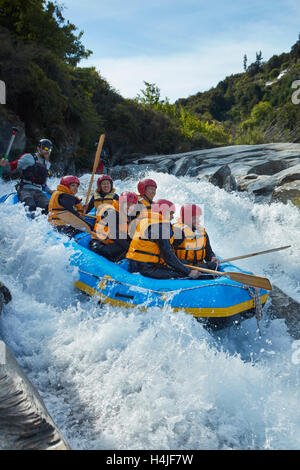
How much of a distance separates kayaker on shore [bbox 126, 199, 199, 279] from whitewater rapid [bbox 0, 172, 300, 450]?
47 centimetres

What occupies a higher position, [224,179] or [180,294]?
[224,179]

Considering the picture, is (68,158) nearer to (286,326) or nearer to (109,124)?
(109,124)

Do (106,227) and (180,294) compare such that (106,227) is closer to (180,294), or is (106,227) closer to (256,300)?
(180,294)

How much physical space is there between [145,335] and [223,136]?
29.2 m

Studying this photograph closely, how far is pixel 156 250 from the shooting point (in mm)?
3732

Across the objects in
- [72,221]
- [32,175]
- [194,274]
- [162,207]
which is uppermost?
[32,175]

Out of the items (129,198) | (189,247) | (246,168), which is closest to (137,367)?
(189,247)

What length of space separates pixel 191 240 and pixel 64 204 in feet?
6.45

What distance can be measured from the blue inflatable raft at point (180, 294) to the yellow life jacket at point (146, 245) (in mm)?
203

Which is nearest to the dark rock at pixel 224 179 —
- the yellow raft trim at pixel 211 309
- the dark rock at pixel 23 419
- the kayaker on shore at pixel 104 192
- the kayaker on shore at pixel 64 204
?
the kayaker on shore at pixel 104 192

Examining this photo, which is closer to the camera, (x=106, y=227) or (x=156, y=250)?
(x=156, y=250)

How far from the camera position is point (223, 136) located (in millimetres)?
30188

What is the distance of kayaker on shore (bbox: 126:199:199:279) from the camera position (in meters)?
3.62

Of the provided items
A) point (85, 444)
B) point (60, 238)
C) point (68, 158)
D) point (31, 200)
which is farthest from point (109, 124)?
point (85, 444)
